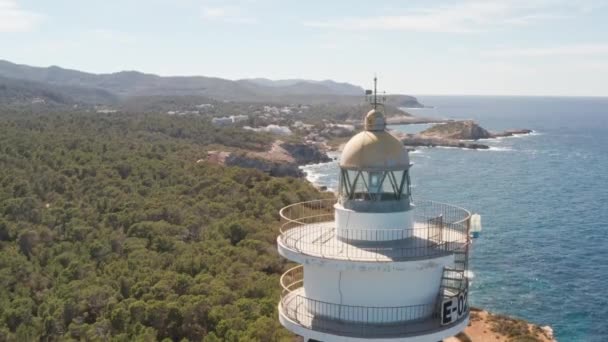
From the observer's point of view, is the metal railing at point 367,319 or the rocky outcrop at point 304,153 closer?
the metal railing at point 367,319

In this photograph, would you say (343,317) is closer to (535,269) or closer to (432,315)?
(432,315)

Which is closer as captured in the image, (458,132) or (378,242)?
(378,242)

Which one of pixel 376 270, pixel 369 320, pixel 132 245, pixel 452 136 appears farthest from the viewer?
pixel 452 136

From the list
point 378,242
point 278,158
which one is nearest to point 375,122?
point 378,242

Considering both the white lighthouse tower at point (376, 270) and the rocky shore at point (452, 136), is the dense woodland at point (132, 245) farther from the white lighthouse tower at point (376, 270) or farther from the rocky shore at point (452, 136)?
the rocky shore at point (452, 136)

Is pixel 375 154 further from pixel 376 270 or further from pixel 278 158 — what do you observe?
pixel 278 158

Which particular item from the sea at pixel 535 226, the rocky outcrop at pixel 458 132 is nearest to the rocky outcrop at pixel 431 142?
the rocky outcrop at pixel 458 132
